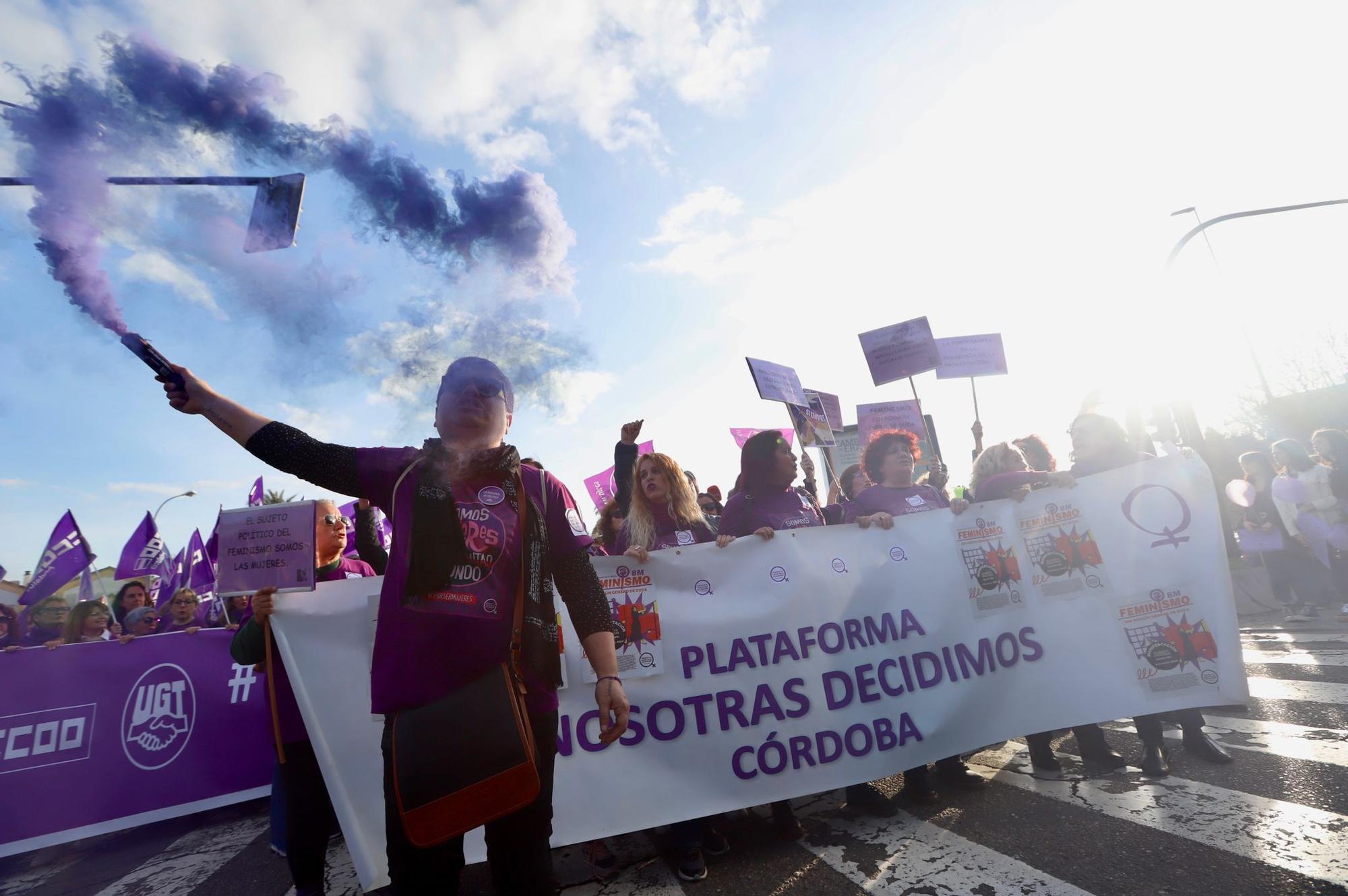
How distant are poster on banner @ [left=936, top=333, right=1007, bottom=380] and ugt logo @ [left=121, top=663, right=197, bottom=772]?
8070 mm

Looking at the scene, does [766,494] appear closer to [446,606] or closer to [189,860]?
[446,606]

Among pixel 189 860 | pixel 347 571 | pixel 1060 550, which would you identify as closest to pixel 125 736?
pixel 189 860

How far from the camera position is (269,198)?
3.15 metres

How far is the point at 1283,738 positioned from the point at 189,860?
6.76 m

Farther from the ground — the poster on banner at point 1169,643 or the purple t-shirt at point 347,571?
the purple t-shirt at point 347,571

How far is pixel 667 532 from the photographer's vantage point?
4.43 meters

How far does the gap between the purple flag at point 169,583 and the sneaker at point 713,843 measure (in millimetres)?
11182

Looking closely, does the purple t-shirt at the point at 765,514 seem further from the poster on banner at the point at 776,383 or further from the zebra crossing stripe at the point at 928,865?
the poster on banner at the point at 776,383

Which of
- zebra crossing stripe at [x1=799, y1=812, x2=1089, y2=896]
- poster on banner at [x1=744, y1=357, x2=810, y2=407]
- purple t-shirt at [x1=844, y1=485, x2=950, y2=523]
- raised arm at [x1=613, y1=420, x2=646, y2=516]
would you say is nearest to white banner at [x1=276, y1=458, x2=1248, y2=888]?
purple t-shirt at [x1=844, y1=485, x2=950, y2=523]

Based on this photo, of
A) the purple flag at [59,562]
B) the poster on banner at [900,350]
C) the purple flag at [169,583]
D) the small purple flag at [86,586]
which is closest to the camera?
the poster on banner at [900,350]

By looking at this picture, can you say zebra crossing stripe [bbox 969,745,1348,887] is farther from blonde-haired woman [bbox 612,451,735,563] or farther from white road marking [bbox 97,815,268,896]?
white road marking [bbox 97,815,268,896]

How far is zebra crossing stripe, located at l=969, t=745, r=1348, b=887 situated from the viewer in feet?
8.00

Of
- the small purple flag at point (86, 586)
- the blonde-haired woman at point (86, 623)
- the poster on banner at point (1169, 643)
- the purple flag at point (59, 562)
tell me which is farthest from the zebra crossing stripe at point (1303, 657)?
the small purple flag at point (86, 586)

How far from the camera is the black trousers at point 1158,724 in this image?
3662mm
